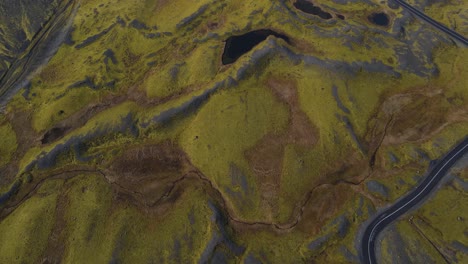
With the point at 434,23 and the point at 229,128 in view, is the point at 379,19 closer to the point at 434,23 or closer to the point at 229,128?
the point at 434,23

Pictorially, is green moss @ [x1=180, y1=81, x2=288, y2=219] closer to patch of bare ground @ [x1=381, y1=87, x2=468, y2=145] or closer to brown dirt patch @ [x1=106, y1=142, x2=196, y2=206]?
brown dirt patch @ [x1=106, y1=142, x2=196, y2=206]

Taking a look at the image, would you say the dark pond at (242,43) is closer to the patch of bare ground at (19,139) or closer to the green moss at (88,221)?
the green moss at (88,221)

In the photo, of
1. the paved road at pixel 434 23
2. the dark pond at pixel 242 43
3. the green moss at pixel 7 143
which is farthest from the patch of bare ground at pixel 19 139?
the paved road at pixel 434 23

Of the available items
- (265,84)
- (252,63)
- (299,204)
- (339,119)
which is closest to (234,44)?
(252,63)

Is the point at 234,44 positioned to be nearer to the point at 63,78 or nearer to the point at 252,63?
the point at 252,63

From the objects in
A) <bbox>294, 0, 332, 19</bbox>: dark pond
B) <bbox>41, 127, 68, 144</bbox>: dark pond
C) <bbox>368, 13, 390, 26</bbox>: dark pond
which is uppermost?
<bbox>41, 127, 68, 144</bbox>: dark pond

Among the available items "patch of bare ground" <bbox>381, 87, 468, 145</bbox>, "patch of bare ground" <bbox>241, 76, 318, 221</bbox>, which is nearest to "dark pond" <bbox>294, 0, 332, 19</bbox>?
"patch of bare ground" <bbox>241, 76, 318, 221</bbox>
